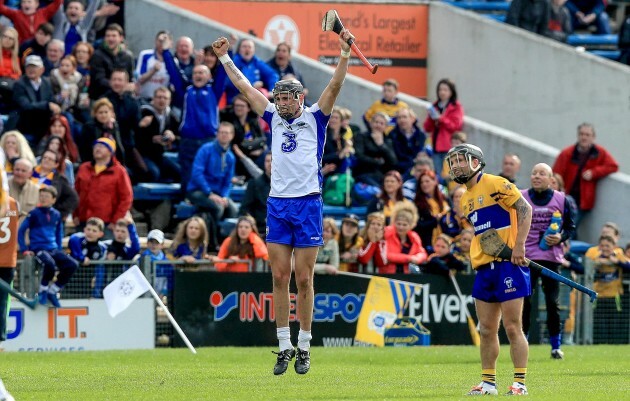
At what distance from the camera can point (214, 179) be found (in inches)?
847

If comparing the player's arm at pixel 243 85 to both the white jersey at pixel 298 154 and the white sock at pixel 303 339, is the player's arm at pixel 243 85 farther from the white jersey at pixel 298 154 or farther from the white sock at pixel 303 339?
the white sock at pixel 303 339

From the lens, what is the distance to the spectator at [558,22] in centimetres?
2827

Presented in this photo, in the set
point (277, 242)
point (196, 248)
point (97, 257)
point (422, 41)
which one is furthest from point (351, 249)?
point (422, 41)

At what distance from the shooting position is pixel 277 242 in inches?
529

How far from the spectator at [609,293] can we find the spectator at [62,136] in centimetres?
749

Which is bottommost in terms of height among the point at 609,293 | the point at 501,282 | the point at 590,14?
the point at 609,293

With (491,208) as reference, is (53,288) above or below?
below

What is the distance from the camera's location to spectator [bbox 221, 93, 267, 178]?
75.7 ft

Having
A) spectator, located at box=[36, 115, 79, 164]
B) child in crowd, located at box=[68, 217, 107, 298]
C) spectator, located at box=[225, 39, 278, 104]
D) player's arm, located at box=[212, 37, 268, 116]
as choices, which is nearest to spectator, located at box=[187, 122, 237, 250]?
spectator, located at box=[36, 115, 79, 164]

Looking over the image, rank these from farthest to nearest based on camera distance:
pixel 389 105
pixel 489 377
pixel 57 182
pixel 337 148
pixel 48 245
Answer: pixel 389 105, pixel 337 148, pixel 57 182, pixel 48 245, pixel 489 377

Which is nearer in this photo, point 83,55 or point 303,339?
point 303,339

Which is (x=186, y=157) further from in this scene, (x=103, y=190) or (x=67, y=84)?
(x=103, y=190)

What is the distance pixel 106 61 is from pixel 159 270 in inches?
190

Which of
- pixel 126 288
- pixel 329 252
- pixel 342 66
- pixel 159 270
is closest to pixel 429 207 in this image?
pixel 329 252
